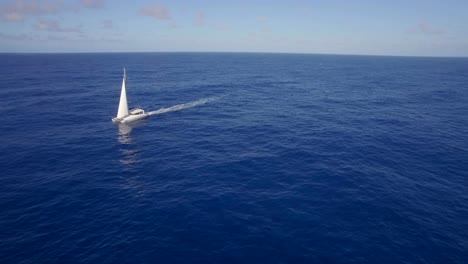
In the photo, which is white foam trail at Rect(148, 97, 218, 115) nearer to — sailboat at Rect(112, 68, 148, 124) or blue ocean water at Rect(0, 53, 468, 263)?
blue ocean water at Rect(0, 53, 468, 263)

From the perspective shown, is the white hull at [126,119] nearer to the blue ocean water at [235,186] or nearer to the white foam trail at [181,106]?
the blue ocean water at [235,186]

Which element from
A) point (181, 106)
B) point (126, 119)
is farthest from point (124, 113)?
point (181, 106)

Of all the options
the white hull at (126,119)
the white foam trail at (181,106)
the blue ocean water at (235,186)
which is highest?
the white foam trail at (181,106)

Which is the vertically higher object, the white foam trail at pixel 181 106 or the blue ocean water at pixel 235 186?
the white foam trail at pixel 181 106

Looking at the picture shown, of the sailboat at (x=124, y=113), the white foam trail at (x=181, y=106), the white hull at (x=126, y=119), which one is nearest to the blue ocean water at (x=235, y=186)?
the white foam trail at (x=181, y=106)

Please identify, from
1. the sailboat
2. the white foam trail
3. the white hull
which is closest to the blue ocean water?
the white foam trail

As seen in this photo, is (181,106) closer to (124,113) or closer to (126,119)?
(124,113)

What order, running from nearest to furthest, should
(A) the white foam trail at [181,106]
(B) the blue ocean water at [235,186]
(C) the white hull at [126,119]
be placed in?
(B) the blue ocean water at [235,186] → (C) the white hull at [126,119] → (A) the white foam trail at [181,106]

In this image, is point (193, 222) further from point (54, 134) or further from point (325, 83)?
point (325, 83)
